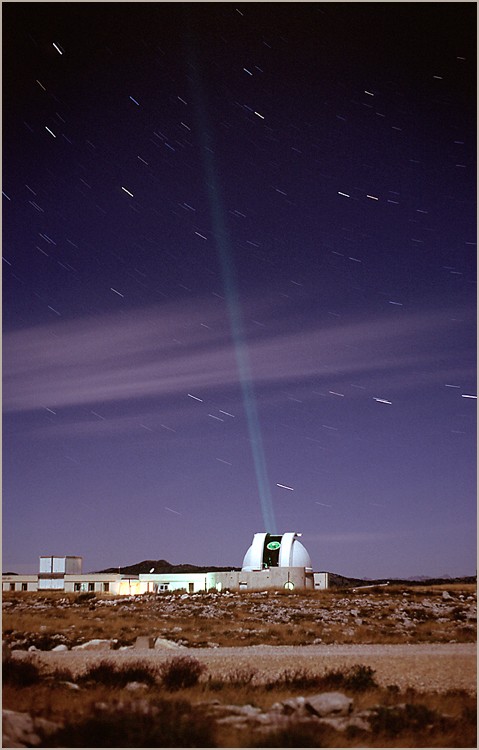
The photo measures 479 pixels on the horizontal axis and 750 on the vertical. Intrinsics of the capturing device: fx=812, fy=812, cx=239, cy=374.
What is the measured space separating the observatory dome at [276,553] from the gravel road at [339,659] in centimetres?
3599

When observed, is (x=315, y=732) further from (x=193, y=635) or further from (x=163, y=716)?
(x=193, y=635)

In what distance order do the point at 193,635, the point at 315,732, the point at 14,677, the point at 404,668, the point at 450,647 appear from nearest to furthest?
the point at 315,732 < the point at 14,677 < the point at 404,668 < the point at 450,647 < the point at 193,635

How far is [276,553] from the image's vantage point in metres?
58.0

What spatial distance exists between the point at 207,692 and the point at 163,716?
2003mm

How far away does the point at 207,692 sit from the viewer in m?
13.6

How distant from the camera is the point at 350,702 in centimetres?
1234

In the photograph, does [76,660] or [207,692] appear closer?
[207,692]

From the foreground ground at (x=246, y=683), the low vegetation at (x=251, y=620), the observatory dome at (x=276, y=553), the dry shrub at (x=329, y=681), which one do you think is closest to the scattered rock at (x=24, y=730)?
the foreground ground at (x=246, y=683)

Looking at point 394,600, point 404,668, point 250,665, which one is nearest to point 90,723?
point 250,665

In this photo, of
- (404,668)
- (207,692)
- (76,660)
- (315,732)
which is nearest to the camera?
(315,732)

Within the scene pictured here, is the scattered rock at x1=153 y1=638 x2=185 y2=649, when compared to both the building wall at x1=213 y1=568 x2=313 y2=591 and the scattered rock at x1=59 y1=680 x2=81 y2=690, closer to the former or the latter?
the scattered rock at x1=59 y1=680 x2=81 y2=690

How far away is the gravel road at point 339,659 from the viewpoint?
50.3ft

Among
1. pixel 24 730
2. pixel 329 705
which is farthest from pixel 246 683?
pixel 24 730

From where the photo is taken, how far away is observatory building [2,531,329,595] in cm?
5388
